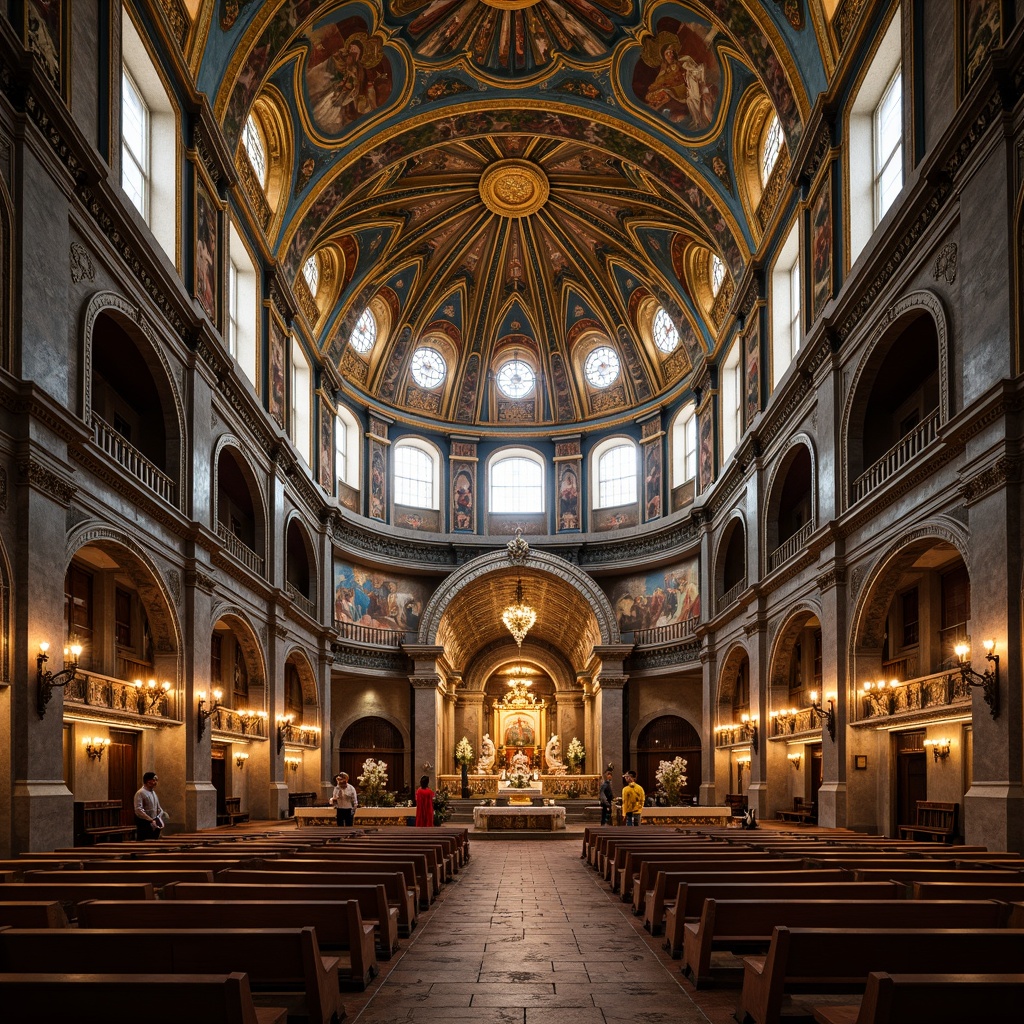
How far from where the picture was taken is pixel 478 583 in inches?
1777

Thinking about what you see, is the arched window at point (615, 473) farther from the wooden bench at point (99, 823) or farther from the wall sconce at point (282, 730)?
the wooden bench at point (99, 823)

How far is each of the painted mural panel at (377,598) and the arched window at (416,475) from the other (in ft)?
11.5

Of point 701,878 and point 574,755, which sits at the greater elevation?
point 701,878

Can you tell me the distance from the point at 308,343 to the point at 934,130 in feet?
75.1

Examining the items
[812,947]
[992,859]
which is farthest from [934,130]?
[812,947]

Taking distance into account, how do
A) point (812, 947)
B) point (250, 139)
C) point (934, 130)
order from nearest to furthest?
point (812, 947) < point (934, 130) < point (250, 139)

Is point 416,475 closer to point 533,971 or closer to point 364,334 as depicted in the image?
point 364,334

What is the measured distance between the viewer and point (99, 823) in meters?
20.5

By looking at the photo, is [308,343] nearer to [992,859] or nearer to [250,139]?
[250,139]

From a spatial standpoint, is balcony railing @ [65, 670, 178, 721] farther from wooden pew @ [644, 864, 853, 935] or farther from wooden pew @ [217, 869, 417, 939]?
wooden pew @ [644, 864, 853, 935]

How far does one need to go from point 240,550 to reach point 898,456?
53.2ft

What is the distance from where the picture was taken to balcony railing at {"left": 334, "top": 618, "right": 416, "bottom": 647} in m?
41.4

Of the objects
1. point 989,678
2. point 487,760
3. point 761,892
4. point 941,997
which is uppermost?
point 989,678

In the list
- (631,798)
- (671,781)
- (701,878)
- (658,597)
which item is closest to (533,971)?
(701,878)
